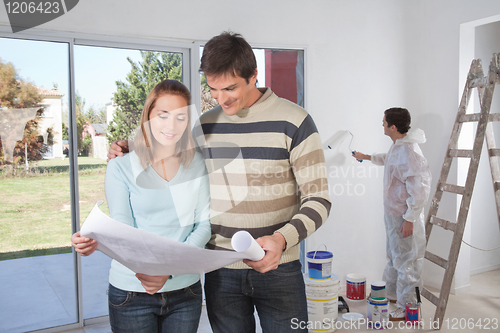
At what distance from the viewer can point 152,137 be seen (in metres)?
1.26

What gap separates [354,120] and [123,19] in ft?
6.38

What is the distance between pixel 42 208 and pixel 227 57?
2121 millimetres

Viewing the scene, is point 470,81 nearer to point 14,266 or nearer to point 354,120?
point 354,120

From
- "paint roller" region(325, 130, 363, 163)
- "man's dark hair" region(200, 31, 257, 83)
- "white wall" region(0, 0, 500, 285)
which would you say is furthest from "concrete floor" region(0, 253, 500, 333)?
"man's dark hair" region(200, 31, 257, 83)

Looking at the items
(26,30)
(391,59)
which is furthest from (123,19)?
(391,59)

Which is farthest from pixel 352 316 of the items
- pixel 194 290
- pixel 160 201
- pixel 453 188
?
pixel 160 201

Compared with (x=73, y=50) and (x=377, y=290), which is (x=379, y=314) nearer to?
→ (x=377, y=290)

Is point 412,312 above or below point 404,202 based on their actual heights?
below

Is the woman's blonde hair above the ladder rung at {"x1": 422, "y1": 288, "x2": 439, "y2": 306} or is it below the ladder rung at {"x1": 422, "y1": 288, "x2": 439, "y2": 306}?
above

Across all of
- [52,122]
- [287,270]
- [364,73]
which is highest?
[364,73]

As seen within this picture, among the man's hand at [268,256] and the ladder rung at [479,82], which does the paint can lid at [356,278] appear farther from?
the man's hand at [268,256]

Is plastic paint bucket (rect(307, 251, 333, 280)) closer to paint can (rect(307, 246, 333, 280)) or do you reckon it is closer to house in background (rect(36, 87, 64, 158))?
paint can (rect(307, 246, 333, 280))

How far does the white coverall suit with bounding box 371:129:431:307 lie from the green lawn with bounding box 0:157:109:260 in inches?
81.0

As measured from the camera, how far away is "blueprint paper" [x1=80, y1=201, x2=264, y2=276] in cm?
87
